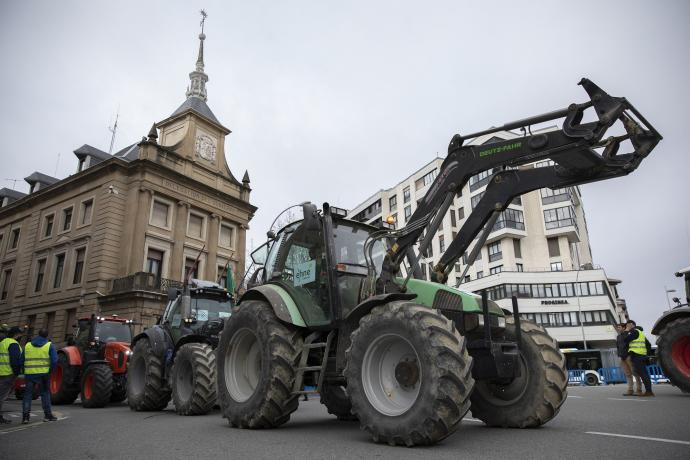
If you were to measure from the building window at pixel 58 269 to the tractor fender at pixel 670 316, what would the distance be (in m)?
33.1

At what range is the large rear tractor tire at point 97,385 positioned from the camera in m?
11.4

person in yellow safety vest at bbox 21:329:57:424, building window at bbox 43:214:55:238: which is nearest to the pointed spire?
building window at bbox 43:214:55:238

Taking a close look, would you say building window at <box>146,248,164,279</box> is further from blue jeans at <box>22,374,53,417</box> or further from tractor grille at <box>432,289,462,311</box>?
tractor grille at <box>432,289,462,311</box>

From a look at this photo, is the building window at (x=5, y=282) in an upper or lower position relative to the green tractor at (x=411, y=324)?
upper

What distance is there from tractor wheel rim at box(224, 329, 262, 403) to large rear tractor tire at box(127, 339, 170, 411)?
357cm

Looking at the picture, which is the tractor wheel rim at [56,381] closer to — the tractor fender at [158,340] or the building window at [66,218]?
the tractor fender at [158,340]

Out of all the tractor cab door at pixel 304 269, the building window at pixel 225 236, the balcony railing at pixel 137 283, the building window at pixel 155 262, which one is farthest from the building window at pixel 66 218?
the tractor cab door at pixel 304 269

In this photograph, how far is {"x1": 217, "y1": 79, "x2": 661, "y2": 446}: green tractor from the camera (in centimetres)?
446

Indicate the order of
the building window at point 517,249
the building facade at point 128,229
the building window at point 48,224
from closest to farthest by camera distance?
the building facade at point 128,229, the building window at point 48,224, the building window at point 517,249

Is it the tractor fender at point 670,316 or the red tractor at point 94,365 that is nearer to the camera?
the tractor fender at point 670,316

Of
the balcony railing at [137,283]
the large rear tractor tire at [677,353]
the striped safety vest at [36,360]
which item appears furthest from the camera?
the balcony railing at [137,283]

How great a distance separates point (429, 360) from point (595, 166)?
2.79 m

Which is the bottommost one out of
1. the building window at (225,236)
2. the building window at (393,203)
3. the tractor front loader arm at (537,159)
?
the tractor front loader arm at (537,159)

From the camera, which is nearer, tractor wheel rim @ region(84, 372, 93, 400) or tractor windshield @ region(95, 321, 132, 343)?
tractor wheel rim @ region(84, 372, 93, 400)
